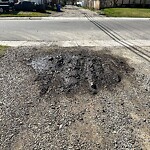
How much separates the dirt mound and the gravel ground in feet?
0.61

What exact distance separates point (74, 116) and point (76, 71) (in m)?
2.49

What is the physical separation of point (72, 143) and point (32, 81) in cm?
310

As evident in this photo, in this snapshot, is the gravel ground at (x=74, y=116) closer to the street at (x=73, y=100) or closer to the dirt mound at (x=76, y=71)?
the street at (x=73, y=100)

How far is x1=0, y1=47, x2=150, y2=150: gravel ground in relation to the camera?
4676mm

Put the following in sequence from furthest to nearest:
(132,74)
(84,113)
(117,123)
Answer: (132,74) → (84,113) → (117,123)

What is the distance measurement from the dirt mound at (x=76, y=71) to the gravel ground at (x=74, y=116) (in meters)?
0.19

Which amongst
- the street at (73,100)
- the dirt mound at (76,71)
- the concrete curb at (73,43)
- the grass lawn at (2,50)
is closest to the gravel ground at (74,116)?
the street at (73,100)

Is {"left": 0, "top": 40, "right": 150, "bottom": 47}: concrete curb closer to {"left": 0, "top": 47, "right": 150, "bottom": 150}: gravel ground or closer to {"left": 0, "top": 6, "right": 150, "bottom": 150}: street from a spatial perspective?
{"left": 0, "top": 6, "right": 150, "bottom": 150}: street

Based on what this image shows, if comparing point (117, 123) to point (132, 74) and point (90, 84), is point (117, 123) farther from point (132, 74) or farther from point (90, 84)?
point (132, 74)

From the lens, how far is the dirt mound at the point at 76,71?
699 cm

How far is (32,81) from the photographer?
7328 millimetres

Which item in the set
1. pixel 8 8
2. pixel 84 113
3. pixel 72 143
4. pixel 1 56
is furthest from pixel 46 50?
pixel 8 8

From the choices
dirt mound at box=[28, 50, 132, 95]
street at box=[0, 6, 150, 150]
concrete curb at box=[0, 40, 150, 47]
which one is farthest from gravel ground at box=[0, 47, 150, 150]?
concrete curb at box=[0, 40, 150, 47]

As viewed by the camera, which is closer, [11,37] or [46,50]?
[46,50]
